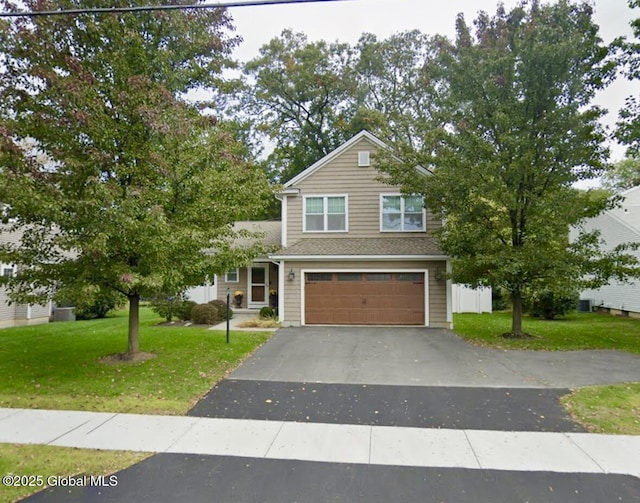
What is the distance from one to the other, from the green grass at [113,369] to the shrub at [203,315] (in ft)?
6.20

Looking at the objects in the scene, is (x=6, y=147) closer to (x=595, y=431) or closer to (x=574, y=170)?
(x=595, y=431)

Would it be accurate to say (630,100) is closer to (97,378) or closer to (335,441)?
(335,441)

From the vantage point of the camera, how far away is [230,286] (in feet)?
61.6

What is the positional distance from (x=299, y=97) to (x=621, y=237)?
21345 millimetres

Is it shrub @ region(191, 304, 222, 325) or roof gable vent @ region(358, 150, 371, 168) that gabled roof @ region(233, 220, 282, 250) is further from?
roof gable vent @ region(358, 150, 371, 168)

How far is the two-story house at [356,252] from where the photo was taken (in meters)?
14.7

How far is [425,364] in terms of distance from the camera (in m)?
9.38

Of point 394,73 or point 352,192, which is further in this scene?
point 394,73

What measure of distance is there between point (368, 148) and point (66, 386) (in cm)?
1268

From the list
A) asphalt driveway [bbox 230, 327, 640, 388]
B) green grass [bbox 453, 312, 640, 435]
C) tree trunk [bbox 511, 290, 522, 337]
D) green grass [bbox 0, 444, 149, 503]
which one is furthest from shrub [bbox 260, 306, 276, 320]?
green grass [bbox 0, 444, 149, 503]

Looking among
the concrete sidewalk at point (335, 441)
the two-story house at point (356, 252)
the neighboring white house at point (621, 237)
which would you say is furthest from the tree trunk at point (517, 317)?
the neighboring white house at point (621, 237)

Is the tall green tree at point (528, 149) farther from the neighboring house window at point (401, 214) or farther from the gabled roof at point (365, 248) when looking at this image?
the neighboring house window at point (401, 214)

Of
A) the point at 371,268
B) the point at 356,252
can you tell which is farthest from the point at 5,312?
the point at 371,268

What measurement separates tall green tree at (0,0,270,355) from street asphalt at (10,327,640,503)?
289cm
